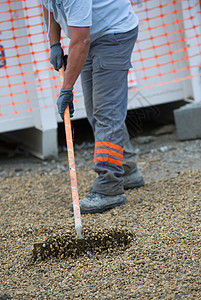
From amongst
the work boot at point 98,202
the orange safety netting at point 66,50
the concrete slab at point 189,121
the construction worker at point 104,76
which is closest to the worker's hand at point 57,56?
the construction worker at point 104,76

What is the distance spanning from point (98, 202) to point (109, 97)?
81cm

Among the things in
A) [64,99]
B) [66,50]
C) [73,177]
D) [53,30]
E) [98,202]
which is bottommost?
[98,202]

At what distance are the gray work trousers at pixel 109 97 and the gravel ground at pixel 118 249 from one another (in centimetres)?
30

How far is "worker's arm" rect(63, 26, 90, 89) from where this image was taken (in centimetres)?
272

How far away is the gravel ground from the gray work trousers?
30 centimetres

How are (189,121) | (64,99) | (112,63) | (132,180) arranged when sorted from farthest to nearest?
(189,121) → (132,180) → (112,63) → (64,99)

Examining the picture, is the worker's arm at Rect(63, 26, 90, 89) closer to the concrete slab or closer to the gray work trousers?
the gray work trousers

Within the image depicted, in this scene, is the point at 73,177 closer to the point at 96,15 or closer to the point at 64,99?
the point at 64,99

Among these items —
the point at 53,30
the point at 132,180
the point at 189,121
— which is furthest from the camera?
the point at 189,121

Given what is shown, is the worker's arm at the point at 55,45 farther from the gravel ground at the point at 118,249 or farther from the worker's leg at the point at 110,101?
the gravel ground at the point at 118,249

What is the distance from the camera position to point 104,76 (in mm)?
3113

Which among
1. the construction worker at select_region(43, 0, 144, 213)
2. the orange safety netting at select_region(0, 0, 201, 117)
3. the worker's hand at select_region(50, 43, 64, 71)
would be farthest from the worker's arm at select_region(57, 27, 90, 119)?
the orange safety netting at select_region(0, 0, 201, 117)

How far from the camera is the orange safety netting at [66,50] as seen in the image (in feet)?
16.4

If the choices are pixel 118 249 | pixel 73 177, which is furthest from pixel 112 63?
pixel 118 249
